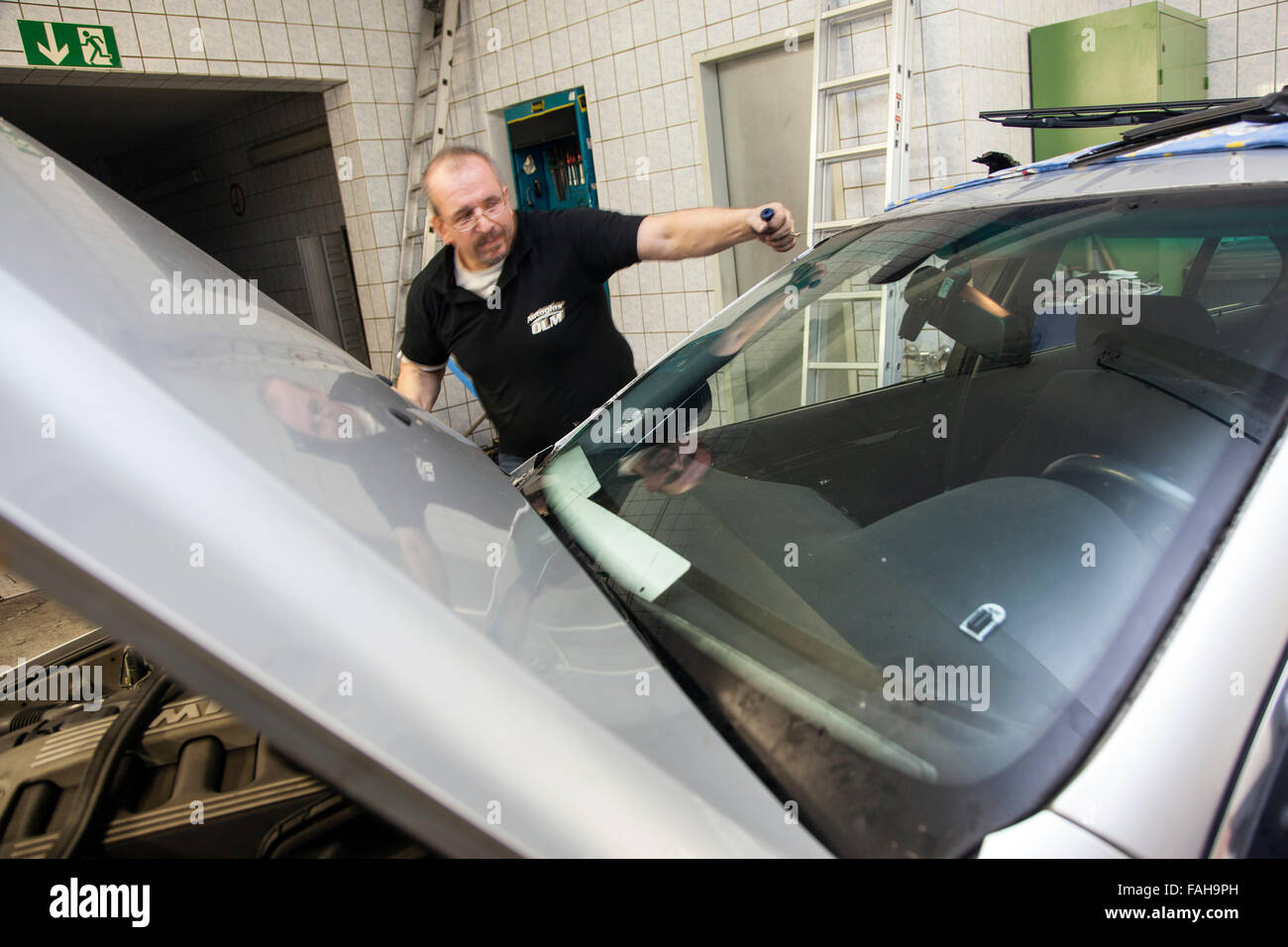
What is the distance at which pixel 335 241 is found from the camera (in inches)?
288

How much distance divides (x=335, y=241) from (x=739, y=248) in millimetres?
4135

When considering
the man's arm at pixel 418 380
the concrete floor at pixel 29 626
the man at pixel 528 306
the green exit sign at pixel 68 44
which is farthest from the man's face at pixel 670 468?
the green exit sign at pixel 68 44

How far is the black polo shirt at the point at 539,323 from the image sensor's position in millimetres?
2217

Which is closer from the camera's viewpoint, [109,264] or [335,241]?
[109,264]

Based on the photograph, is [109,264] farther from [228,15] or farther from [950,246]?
[228,15]

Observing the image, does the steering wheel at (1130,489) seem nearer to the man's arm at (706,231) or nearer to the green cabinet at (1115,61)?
the man's arm at (706,231)

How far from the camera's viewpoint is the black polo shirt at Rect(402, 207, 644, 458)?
7.27 feet

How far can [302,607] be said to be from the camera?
63 cm

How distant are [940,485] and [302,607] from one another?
33.7 inches

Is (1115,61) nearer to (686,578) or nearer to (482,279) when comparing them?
(482,279)

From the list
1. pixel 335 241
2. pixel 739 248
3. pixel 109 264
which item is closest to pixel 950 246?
pixel 109 264

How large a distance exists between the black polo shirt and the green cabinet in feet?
8.78

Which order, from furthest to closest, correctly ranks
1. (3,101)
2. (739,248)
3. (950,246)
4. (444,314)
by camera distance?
(3,101) → (739,248) → (444,314) → (950,246)

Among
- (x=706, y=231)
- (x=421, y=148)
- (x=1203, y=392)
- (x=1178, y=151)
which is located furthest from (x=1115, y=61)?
(x=421, y=148)
